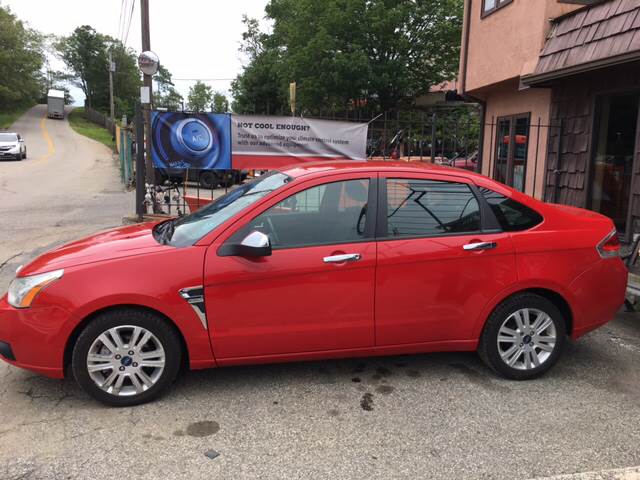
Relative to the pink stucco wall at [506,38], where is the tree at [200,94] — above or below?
above

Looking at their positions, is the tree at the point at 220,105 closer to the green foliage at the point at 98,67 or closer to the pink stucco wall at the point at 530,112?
the pink stucco wall at the point at 530,112

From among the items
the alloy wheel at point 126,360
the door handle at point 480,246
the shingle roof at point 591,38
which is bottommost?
the alloy wheel at point 126,360

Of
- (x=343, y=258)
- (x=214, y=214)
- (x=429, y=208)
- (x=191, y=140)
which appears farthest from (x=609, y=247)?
(x=191, y=140)

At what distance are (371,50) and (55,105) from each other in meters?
46.0

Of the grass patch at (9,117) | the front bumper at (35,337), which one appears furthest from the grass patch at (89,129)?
the front bumper at (35,337)

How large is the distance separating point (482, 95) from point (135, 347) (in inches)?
389

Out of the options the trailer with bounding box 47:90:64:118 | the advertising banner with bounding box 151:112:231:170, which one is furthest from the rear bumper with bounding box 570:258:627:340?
the trailer with bounding box 47:90:64:118

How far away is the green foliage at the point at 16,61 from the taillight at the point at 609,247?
62.8 m

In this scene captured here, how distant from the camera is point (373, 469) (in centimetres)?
285

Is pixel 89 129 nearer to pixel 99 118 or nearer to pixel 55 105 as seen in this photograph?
pixel 99 118

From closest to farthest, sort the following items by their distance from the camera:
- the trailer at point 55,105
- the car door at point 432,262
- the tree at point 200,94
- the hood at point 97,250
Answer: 1. the hood at point 97,250
2. the car door at point 432,262
3. the trailer at point 55,105
4. the tree at point 200,94

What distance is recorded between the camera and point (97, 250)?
11.7 feet

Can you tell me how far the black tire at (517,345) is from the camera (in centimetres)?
382

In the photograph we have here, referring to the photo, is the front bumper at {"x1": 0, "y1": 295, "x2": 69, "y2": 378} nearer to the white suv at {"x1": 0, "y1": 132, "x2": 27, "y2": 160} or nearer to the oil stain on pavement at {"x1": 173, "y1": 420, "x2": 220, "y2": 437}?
the oil stain on pavement at {"x1": 173, "y1": 420, "x2": 220, "y2": 437}
